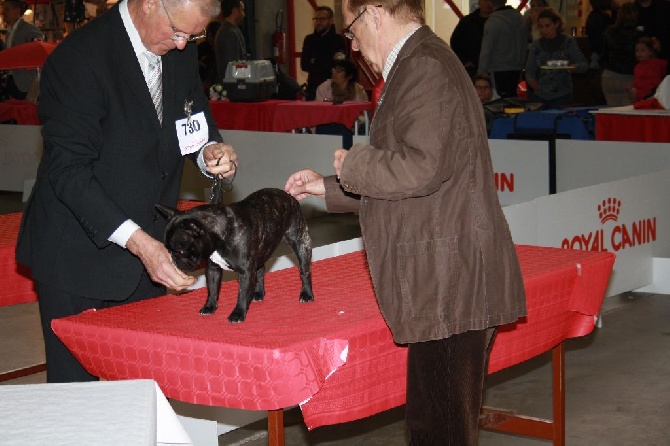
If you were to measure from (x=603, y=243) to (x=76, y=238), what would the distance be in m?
3.63

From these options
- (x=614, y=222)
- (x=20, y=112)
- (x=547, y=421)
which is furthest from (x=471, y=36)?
(x=547, y=421)

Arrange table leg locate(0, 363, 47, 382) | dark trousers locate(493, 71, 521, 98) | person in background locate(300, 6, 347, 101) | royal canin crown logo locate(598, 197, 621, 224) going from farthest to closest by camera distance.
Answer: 1. person in background locate(300, 6, 347, 101)
2. dark trousers locate(493, 71, 521, 98)
3. royal canin crown logo locate(598, 197, 621, 224)
4. table leg locate(0, 363, 47, 382)

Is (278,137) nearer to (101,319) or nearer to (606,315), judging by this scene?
(606,315)

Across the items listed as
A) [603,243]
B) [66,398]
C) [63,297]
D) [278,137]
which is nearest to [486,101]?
[278,137]

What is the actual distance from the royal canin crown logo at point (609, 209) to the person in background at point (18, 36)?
7.32 metres

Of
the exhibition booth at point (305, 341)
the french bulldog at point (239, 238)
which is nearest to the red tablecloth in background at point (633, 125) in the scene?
the exhibition booth at point (305, 341)

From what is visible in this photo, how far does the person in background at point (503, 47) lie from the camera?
9875mm

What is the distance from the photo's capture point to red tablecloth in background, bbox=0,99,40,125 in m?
10.3

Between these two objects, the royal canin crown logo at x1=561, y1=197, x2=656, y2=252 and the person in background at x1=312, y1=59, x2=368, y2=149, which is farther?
the person in background at x1=312, y1=59, x2=368, y2=149

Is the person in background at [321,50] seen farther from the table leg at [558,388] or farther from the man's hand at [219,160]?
the man's hand at [219,160]

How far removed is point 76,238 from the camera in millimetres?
2500

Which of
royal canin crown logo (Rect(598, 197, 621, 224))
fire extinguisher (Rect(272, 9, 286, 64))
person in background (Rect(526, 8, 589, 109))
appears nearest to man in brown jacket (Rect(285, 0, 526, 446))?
royal canin crown logo (Rect(598, 197, 621, 224))

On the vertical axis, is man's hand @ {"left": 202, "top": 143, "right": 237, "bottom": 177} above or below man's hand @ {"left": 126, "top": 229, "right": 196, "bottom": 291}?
above

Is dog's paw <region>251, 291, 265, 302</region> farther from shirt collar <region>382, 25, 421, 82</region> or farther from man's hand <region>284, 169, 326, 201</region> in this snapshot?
shirt collar <region>382, 25, 421, 82</region>
